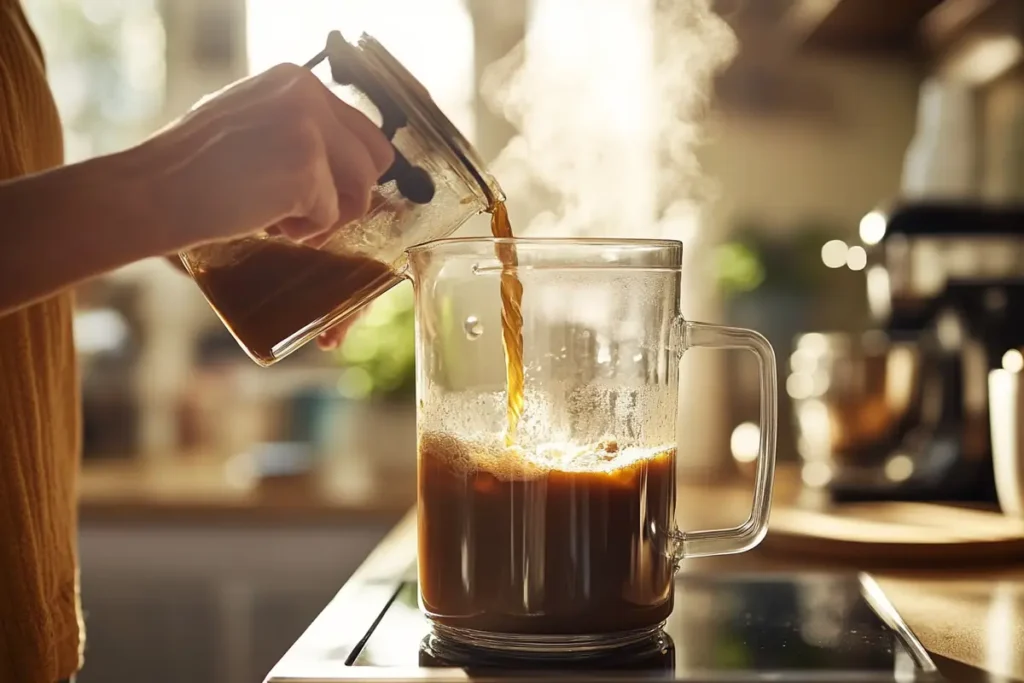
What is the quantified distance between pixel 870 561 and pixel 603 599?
460mm

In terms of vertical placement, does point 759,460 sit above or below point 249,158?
below

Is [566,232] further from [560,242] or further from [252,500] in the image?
[560,242]

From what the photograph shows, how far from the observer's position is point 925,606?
2.73ft

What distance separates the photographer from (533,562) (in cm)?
64

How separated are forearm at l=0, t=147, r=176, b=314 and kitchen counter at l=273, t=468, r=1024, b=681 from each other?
24 centimetres

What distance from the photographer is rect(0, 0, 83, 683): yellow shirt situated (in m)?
0.75

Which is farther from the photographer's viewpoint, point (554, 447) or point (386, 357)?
point (386, 357)

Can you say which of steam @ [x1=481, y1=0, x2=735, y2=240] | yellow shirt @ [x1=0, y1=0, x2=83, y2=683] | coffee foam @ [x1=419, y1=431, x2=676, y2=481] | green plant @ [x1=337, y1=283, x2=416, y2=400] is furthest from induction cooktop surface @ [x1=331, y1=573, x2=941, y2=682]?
green plant @ [x1=337, y1=283, x2=416, y2=400]

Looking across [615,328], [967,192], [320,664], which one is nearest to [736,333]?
[615,328]

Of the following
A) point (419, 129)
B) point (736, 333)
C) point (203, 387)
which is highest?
point (419, 129)

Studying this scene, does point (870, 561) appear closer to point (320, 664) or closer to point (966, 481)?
point (966, 481)

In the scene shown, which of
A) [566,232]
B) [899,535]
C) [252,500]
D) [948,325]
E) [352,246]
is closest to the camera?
[352,246]

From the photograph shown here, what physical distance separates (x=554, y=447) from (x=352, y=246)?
0.61 ft

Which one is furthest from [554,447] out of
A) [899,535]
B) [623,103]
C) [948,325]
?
[623,103]
